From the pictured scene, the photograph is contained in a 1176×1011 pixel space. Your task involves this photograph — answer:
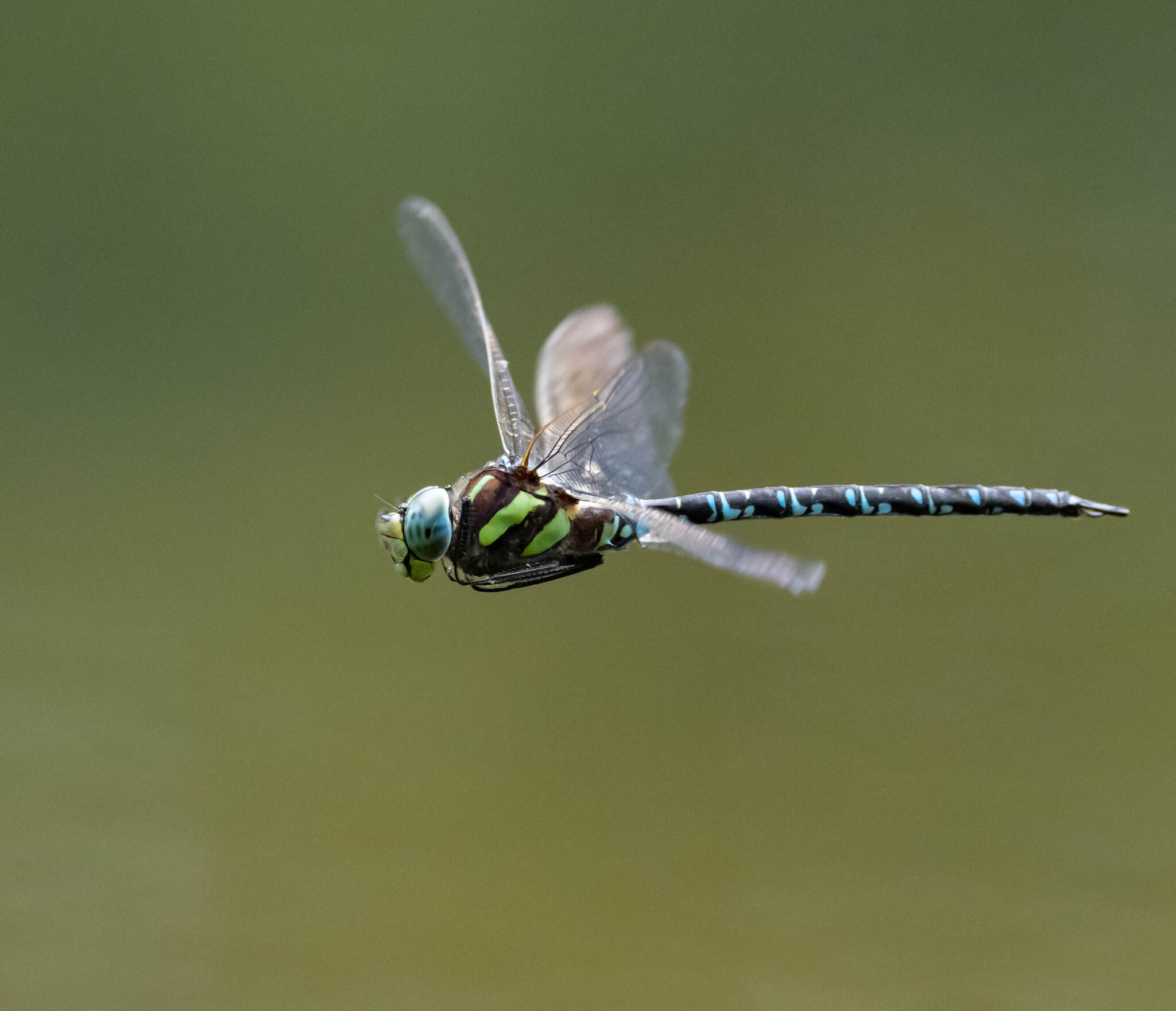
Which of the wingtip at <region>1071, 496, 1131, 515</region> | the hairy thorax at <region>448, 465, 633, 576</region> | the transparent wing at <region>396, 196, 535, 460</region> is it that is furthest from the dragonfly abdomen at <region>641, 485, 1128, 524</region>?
the transparent wing at <region>396, 196, 535, 460</region>

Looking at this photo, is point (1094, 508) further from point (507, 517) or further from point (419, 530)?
point (419, 530)

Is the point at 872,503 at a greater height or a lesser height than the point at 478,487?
greater

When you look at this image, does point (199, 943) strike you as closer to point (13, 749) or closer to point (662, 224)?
point (13, 749)

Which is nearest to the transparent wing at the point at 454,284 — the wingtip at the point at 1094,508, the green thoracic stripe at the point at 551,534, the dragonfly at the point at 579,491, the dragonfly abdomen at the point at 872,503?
the dragonfly at the point at 579,491

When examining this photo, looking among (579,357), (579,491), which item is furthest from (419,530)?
(579,357)

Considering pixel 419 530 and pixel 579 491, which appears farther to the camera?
pixel 579 491

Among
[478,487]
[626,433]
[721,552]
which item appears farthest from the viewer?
[626,433]

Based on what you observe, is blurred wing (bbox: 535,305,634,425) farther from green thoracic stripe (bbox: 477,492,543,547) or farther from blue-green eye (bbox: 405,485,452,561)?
blue-green eye (bbox: 405,485,452,561)
